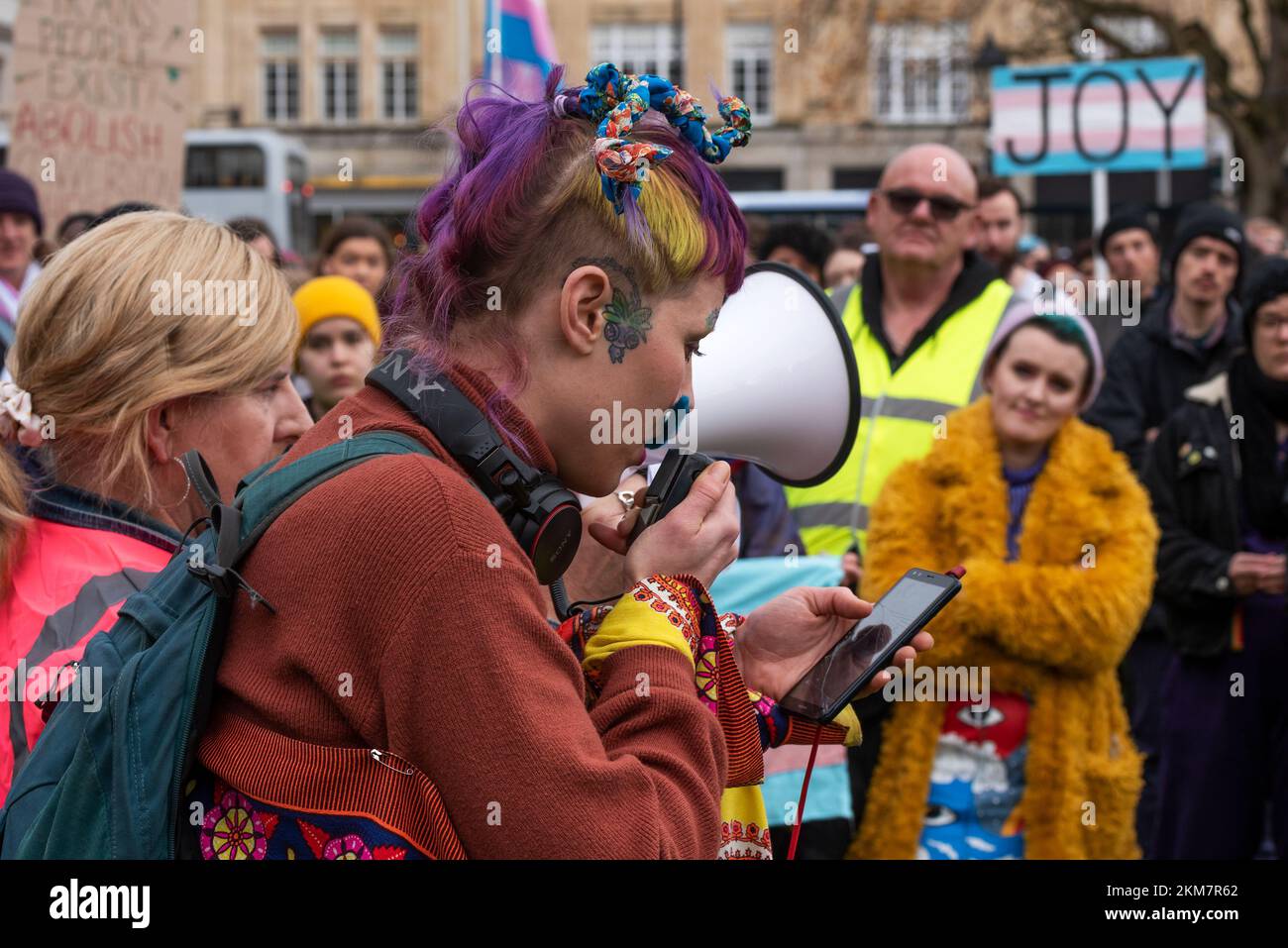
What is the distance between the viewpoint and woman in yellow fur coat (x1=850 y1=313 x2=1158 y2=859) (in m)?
3.56

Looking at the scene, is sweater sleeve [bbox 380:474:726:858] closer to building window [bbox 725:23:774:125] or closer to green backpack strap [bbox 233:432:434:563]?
green backpack strap [bbox 233:432:434:563]

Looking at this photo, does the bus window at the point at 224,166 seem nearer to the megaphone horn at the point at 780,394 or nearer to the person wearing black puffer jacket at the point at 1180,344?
the person wearing black puffer jacket at the point at 1180,344

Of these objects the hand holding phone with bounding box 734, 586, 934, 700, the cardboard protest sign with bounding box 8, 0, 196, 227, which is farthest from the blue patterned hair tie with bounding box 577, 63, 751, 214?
the cardboard protest sign with bounding box 8, 0, 196, 227

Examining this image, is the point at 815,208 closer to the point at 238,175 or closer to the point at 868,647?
the point at 238,175

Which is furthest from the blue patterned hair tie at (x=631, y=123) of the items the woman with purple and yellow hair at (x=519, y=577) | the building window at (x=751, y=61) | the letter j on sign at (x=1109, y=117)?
the building window at (x=751, y=61)

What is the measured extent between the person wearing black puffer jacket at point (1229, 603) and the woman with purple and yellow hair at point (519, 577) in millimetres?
2930

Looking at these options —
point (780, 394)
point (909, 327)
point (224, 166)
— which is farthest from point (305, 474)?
point (224, 166)

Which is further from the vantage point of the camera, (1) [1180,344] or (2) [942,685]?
(1) [1180,344]

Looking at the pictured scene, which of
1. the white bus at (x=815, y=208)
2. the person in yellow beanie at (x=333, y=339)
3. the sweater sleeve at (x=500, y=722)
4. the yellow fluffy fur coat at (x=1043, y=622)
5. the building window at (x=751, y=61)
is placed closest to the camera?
the sweater sleeve at (x=500, y=722)

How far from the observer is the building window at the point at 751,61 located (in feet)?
104

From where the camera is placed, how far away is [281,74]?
3269 centimetres

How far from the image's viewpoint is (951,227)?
14.8 ft
